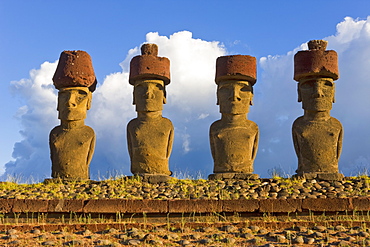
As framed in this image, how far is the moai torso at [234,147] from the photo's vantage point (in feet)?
42.4

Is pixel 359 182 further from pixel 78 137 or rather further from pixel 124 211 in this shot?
pixel 78 137

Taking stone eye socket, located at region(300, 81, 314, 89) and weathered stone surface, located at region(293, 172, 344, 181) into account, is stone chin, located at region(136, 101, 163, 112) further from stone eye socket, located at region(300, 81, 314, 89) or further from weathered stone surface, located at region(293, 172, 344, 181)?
weathered stone surface, located at region(293, 172, 344, 181)

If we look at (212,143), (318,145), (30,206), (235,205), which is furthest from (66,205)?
(318,145)

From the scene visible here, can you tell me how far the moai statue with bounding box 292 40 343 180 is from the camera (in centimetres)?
1290

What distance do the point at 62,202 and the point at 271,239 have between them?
13.8 feet

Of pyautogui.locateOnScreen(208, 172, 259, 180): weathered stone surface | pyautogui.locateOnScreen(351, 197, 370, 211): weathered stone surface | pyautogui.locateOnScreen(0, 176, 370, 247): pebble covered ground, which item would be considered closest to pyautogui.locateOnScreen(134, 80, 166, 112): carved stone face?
pyautogui.locateOnScreen(208, 172, 259, 180): weathered stone surface

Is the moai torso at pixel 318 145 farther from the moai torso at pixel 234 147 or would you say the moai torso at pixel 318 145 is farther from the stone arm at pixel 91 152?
the stone arm at pixel 91 152

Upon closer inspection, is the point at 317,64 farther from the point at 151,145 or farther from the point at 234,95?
the point at 151,145

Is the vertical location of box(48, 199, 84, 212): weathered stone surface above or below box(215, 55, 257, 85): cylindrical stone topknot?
below

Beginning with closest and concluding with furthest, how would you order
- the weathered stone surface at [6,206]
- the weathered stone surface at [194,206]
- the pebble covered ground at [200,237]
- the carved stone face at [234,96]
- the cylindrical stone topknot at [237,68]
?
the pebble covered ground at [200,237], the weathered stone surface at [194,206], the weathered stone surface at [6,206], the carved stone face at [234,96], the cylindrical stone topknot at [237,68]

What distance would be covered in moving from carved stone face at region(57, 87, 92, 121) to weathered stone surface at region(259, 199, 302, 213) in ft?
18.9

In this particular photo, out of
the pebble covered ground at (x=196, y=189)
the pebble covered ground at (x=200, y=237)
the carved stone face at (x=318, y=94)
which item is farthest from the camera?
the carved stone face at (x=318, y=94)

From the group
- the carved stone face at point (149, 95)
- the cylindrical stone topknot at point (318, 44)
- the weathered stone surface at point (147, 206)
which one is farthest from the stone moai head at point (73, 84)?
the cylindrical stone topknot at point (318, 44)

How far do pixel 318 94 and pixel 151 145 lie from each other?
4.11 metres
